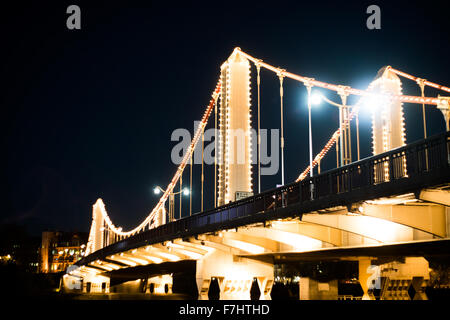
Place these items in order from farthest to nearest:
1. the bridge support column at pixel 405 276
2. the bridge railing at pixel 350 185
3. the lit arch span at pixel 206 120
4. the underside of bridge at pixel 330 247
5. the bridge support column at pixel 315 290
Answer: the bridge support column at pixel 315 290 → the bridge support column at pixel 405 276 → the lit arch span at pixel 206 120 → the underside of bridge at pixel 330 247 → the bridge railing at pixel 350 185

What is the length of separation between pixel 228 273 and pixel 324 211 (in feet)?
58.3

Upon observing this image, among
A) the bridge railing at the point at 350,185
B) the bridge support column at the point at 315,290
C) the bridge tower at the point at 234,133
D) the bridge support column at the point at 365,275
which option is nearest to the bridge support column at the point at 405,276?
the bridge support column at the point at 365,275

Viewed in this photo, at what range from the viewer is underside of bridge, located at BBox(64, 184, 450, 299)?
68.7ft

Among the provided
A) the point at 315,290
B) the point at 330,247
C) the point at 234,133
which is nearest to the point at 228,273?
the point at 234,133

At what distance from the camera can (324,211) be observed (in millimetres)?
22562

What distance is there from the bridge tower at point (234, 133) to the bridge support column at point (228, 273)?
12.0 feet

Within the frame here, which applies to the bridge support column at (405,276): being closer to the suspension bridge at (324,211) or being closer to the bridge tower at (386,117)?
the suspension bridge at (324,211)

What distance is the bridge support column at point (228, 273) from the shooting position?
39094 millimetres

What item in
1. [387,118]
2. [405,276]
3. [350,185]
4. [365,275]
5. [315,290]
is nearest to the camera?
[350,185]

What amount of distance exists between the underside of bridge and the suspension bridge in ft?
0.17

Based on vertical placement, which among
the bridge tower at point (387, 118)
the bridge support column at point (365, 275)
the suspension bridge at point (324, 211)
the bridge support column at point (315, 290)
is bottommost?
the bridge support column at point (315, 290)

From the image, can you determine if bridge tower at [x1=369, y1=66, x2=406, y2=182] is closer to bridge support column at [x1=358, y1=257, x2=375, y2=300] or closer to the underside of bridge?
the underside of bridge

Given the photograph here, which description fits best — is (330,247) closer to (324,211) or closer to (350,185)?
(324,211)
